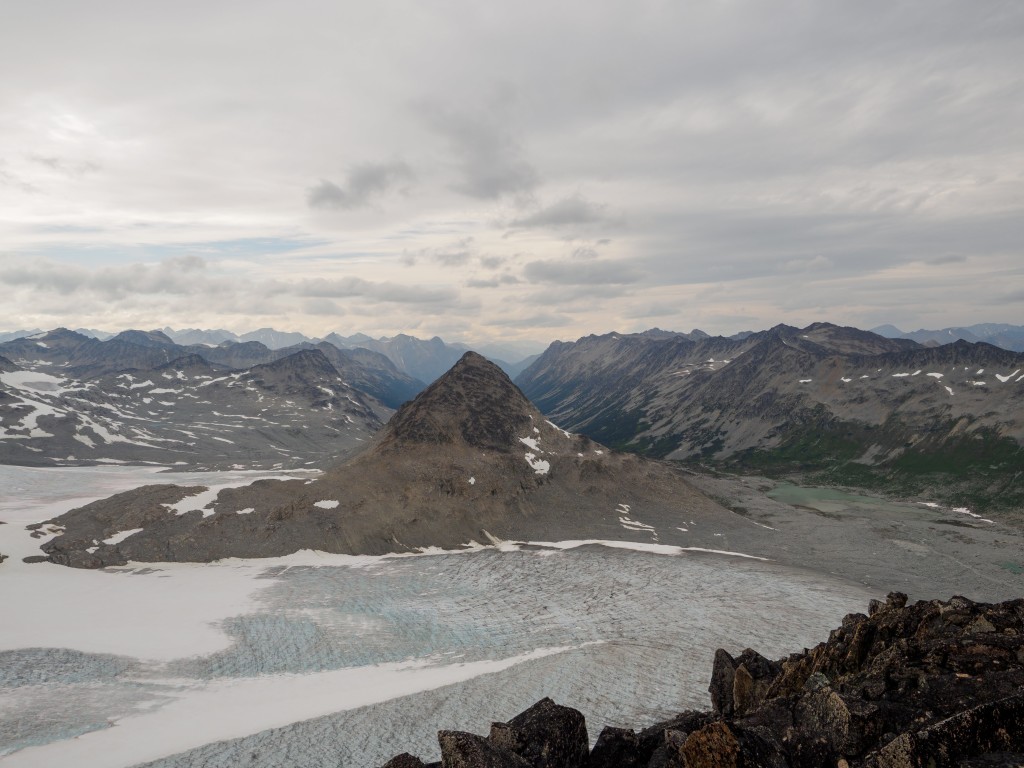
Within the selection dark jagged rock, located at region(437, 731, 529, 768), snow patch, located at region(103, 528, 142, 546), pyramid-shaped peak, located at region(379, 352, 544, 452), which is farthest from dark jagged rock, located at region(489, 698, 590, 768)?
pyramid-shaped peak, located at region(379, 352, 544, 452)

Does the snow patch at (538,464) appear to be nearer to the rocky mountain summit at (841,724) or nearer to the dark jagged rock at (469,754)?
the rocky mountain summit at (841,724)

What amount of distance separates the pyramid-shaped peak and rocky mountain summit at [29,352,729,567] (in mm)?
472

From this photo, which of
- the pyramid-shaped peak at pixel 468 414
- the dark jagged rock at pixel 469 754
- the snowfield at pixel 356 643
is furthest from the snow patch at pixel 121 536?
the dark jagged rock at pixel 469 754

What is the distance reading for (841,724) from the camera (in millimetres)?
20844

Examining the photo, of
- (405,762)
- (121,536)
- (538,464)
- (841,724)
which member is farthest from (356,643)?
(538,464)

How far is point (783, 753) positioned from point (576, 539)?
100660mm

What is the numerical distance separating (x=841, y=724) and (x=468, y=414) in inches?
5620

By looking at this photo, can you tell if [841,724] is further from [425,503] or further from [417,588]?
[425,503]

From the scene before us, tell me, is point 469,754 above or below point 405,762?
above

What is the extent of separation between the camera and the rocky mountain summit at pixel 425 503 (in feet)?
334

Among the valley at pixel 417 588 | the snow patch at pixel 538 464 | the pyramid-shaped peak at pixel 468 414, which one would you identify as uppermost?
the pyramid-shaped peak at pixel 468 414

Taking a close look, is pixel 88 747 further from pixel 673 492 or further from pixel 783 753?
pixel 673 492

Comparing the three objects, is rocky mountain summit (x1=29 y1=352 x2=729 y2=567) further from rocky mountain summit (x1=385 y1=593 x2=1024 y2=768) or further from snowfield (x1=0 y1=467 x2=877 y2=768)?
rocky mountain summit (x1=385 y1=593 x2=1024 y2=768)

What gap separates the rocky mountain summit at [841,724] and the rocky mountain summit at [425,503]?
289 ft
